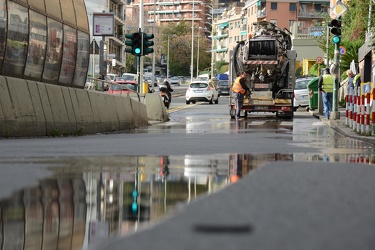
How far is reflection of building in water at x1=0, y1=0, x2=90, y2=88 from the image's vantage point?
64.4 ft

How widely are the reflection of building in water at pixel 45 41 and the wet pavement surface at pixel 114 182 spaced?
10.5ft

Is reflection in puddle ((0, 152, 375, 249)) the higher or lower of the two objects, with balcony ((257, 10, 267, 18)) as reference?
lower

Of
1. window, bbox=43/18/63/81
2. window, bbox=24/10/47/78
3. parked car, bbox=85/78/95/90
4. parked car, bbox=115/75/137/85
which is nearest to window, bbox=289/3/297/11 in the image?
parked car, bbox=115/75/137/85

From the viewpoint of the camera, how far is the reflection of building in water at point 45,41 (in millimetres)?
19641

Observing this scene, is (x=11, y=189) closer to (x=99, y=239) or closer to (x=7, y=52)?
(x=99, y=239)

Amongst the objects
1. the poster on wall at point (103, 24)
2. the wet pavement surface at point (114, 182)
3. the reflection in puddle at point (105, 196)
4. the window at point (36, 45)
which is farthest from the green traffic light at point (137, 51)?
the reflection in puddle at point (105, 196)

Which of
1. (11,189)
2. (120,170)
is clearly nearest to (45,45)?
(120,170)

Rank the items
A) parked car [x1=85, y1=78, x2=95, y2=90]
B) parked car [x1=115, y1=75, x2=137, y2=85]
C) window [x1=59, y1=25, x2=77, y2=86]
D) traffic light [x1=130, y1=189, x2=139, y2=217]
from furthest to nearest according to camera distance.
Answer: parked car [x1=115, y1=75, x2=137, y2=85] → parked car [x1=85, y1=78, x2=95, y2=90] → window [x1=59, y1=25, x2=77, y2=86] → traffic light [x1=130, y1=189, x2=139, y2=217]

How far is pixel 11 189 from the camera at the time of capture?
28.5ft

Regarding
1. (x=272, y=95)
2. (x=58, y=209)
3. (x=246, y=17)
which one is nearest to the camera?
(x=58, y=209)

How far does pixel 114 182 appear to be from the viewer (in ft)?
31.8

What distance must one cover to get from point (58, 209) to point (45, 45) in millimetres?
14480

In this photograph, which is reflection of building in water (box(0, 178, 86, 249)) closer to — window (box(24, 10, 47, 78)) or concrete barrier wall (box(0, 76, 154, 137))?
concrete barrier wall (box(0, 76, 154, 137))

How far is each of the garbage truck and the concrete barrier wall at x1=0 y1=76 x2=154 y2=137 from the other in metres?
9.76
